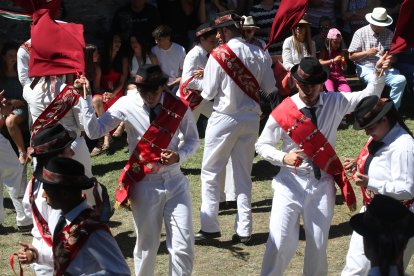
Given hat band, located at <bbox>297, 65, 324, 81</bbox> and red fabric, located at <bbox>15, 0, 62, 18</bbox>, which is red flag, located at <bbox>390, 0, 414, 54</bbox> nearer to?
hat band, located at <bbox>297, 65, 324, 81</bbox>

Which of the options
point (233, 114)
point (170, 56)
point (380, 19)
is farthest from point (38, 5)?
point (380, 19)

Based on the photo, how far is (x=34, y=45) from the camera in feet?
25.6

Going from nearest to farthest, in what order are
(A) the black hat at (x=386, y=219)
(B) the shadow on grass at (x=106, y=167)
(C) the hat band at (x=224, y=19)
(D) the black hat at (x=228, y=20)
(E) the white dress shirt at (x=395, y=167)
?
1. (A) the black hat at (x=386, y=219)
2. (E) the white dress shirt at (x=395, y=167)
3. (D) the black hat at (x=228, y=20)
4. (C) the hat band at (x=224, y=19)
5. (B) the shadow on grass at (x=106, y=167)

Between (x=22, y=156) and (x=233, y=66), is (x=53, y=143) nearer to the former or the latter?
(x=233, y=66)

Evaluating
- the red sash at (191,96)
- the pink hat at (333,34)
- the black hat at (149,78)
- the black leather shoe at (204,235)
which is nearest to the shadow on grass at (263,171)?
the red sash at (191,96)

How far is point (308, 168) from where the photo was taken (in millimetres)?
7469

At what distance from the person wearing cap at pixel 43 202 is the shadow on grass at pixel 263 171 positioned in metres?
4.47

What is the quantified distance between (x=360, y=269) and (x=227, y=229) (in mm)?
2946

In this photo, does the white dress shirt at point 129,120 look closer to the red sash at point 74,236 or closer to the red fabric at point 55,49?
the red fabric at point 55,49

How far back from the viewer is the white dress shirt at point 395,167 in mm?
6625

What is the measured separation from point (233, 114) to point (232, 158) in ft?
1.74

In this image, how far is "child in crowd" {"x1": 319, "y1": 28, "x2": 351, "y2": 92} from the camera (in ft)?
41.3

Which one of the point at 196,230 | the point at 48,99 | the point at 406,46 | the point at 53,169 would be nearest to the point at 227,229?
the point at 196,230

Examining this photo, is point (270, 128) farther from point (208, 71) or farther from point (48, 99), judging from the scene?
point (48, 99)
